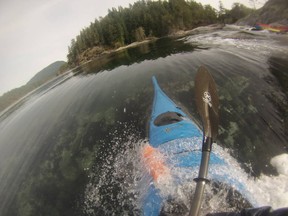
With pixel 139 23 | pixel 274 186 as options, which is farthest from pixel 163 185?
pixel 139 23

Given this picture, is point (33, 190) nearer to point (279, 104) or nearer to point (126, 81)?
point (126, 81)

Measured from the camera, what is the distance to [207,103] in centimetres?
361

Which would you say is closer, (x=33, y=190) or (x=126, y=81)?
(x=33, y=190)

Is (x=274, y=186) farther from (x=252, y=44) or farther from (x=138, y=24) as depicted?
(x=138, y=24)

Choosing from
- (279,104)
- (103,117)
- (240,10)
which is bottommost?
(240,10)

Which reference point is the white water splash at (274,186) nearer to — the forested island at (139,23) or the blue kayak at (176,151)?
the blue kayak at (176,151)

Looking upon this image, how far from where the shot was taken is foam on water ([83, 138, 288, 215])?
4035 mm

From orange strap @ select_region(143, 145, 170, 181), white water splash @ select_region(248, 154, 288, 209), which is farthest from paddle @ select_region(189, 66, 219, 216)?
white water splash @ select_region(248, 154, 288, 209)

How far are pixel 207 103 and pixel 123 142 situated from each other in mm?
4321

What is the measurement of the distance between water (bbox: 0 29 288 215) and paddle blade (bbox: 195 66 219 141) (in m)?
1.17

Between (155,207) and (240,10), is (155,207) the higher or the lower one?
the higher one

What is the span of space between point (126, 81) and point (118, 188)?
703 cm

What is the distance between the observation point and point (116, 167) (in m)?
6.53

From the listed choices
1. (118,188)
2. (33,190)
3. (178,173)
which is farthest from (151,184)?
(33,190)
